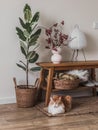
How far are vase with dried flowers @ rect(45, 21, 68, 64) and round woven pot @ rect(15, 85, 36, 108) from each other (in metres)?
0.52

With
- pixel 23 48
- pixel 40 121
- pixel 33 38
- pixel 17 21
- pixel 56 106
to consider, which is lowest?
pixel 40 121

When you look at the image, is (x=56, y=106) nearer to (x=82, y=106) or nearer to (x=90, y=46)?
(x=82, y=106)

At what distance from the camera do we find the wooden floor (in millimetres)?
3011

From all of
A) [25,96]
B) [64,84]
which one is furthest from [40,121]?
[64,84]

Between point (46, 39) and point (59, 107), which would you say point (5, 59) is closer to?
point (46, 39)

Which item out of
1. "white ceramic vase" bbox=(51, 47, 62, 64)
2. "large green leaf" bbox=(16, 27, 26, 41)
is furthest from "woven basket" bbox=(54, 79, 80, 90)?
"large green leaf" bbox=(16, 27, 26, 41)

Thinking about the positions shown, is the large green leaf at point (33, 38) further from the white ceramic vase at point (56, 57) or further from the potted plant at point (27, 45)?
the white ceramic vase at point (56, 57)

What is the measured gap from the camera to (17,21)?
13.1 feet

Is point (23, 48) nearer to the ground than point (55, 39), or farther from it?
nearer to the ground

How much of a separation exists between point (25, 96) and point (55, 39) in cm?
94

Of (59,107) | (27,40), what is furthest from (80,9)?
(59,107)

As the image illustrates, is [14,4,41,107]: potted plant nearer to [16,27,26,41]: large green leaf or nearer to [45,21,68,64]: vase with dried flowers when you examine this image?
[16,27,26,41]: large green leaf

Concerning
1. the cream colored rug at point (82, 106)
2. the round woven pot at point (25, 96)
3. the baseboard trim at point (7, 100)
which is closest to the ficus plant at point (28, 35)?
the round woven pot at point (25, 96)

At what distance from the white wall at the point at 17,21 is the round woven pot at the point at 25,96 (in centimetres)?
26
